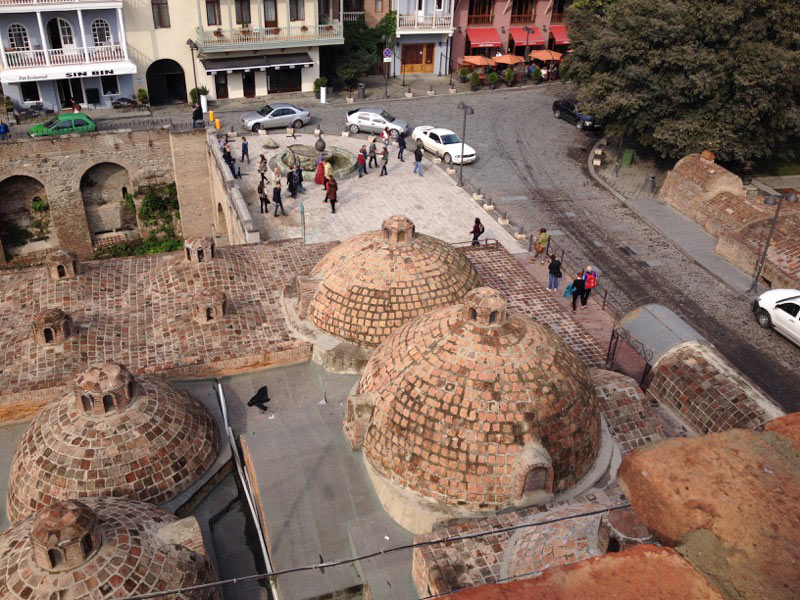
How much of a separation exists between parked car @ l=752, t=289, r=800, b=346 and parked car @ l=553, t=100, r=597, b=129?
2263cm

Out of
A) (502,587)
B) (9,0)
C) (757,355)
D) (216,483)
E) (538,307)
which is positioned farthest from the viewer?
(9,0)

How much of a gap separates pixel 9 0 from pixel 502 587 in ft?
162

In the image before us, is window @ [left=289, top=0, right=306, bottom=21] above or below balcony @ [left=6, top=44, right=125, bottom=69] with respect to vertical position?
above

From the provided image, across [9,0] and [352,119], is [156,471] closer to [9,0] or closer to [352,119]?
[352,119]

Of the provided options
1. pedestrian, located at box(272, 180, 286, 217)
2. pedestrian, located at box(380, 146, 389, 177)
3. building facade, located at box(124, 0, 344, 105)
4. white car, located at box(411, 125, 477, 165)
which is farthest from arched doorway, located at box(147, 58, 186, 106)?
pedestrian, located at box(272, 180, 286, 217)

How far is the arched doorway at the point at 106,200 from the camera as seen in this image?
4619 centimetres

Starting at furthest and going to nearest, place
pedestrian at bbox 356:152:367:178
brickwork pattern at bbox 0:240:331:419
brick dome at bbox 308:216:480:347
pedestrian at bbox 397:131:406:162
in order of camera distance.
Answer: pedestrian at bbox 397:131:406:162, pedestrian at bbox 356:152:367:178, brickwork pattern at bbox 0:240:331:419, brick dome at bbox 308:216:480:347

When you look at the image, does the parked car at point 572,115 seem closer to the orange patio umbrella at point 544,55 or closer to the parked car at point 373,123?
the orange patio umbrella at point 544,55

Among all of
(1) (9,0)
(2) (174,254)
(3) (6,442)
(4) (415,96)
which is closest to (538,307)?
(2) (174,254)

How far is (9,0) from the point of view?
44.1 m

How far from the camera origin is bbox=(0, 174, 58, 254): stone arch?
4462 centimetres

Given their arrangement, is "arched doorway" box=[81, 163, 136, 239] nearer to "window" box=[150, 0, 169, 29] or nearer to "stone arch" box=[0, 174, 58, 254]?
"stone arch" box=[0, 174, 58, 254]

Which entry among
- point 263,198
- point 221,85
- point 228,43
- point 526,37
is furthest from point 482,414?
point 526,37

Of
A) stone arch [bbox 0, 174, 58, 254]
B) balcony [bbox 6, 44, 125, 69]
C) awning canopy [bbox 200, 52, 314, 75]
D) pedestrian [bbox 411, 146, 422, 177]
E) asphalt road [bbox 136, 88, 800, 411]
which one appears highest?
balcony [bbox 6, 44, 125, 69]
